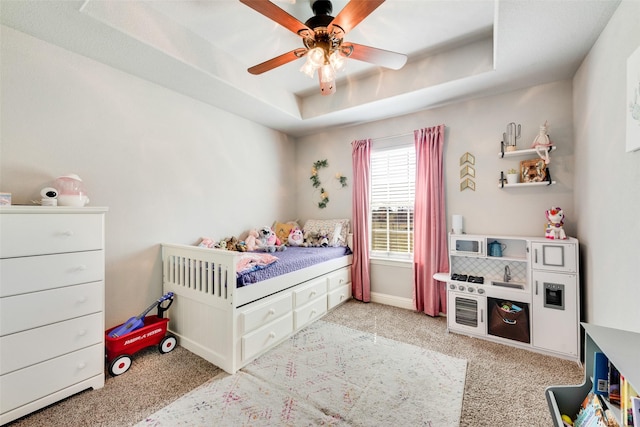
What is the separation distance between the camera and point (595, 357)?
102cm

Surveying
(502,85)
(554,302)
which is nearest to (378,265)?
(554,302)

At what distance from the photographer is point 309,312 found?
283 centimetres

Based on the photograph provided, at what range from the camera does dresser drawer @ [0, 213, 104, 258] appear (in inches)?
59.6

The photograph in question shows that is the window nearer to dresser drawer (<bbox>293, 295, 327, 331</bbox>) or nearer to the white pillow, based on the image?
the white pillow

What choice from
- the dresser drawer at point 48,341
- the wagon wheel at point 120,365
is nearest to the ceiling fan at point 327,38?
the dresser drawer at point 48,341

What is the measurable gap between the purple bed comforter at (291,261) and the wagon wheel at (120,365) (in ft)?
3.35

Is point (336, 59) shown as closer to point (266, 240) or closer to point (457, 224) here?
point (457, 224)

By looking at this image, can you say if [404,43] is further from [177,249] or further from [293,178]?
[177,249]

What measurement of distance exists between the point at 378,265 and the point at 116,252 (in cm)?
295

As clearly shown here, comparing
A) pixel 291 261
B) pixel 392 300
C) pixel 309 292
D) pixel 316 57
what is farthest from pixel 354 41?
pixel 392 300

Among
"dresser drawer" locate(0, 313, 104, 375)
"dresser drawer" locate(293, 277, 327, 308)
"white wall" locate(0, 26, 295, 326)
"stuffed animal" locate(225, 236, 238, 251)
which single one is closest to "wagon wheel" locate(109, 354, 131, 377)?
"dresser drawer" locate(0, 313, 104, 375)

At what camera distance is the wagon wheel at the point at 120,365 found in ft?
6.37

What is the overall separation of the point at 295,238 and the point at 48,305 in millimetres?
2464

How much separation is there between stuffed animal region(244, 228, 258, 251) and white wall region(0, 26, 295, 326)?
221mm
